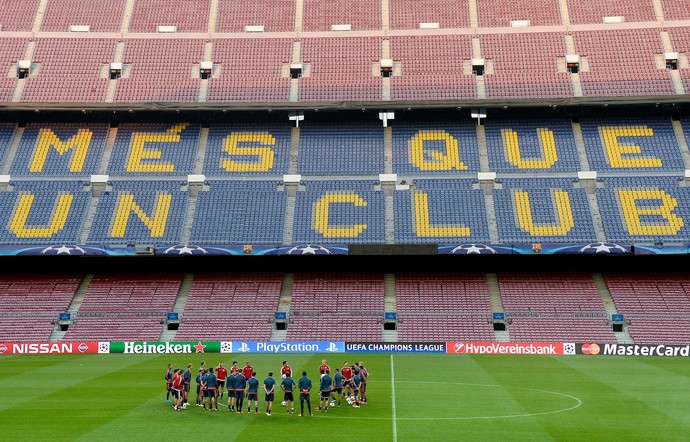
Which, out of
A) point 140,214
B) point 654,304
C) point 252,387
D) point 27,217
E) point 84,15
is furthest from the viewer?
point 84,15

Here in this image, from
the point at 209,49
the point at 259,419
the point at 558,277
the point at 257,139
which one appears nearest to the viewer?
the point at 259,419

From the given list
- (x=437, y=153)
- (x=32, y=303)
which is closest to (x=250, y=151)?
(x=437, y=153)

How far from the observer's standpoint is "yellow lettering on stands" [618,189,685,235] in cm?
5416

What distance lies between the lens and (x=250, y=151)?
6203 cm

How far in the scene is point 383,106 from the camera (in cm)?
6041

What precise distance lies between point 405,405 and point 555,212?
1255 inches

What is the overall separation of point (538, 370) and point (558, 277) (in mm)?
17459

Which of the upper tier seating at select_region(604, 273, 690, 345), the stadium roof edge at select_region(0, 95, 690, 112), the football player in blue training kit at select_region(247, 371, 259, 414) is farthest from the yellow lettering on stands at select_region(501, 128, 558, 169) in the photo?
the football player in blue training kit at select_region(247, 371, 259, 414)

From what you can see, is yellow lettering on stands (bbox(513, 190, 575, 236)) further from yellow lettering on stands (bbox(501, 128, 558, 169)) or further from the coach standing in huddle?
the coach standing in huddle

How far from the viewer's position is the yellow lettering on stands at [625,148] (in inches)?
2318

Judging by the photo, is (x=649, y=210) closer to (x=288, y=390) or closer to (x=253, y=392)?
(x=288, y=390)

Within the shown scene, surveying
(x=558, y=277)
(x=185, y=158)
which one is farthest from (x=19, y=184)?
(x=558, y=277)

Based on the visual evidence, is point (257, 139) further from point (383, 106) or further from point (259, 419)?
point (259, 419)

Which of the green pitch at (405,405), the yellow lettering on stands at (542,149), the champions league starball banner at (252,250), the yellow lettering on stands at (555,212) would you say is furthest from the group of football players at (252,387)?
the yellow lettering on stands at (542,149)
